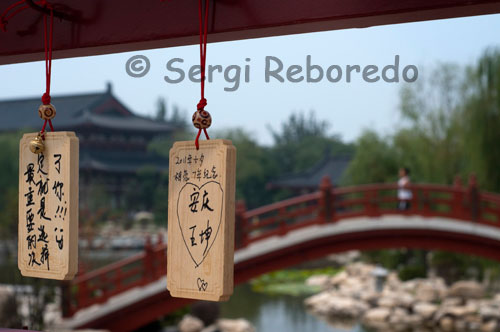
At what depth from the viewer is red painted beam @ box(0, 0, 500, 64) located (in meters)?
0.96

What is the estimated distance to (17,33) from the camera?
1268 millimetres

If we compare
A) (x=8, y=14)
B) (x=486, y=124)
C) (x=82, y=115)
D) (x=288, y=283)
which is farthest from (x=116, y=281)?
(x=82, y=115)

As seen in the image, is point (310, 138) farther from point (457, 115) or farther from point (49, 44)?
point (49, 44)

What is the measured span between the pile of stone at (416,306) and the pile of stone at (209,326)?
7.68 ft

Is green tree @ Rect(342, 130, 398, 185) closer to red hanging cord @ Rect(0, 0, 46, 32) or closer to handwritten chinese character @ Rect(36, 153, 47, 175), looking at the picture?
red hanging cord @ Rect(0, 0, 46, 32)

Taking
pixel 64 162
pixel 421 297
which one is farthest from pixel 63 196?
pixel 421 297

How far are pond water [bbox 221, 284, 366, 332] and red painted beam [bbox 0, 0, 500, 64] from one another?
849 cm

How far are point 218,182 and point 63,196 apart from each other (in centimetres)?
33

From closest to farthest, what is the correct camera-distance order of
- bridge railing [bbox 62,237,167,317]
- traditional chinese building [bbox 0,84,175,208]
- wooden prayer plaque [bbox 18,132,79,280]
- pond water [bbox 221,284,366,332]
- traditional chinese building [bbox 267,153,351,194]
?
wooden prayer plaque [bbox 18,132,79,280] < bridge railing [bbox 62,237,167,317] < pond water [bbox 221,284,366,332] < traditional chinese building [bbox 0,84,175,208] < traditional chinese building [bbox 267,153,351,194]

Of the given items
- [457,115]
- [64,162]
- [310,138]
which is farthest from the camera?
[310,138]

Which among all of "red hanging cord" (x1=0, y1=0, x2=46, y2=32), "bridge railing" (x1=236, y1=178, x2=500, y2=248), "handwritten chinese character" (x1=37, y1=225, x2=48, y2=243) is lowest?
"bridge railing" (x1=236, y1=178, x2=500, y2=248)

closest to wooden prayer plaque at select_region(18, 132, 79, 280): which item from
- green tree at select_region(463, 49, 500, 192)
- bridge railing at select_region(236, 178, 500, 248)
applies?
bridge railing at select_region(236, 178, 500, 248)

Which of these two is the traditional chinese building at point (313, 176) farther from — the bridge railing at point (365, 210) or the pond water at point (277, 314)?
the bridge railing at point (365, 210)

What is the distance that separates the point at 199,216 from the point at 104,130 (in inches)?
768
